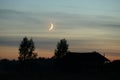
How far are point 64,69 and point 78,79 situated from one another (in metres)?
25.8

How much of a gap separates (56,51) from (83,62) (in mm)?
48291

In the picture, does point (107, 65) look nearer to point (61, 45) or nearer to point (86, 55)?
point (86, 55)

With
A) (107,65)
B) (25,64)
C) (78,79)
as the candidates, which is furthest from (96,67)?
(78,79)

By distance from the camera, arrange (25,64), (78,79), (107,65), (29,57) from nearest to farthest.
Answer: (78,79) < (107,65) < (25,64) < (29,57)

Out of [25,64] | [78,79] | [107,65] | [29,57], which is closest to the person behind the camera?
[78,79]

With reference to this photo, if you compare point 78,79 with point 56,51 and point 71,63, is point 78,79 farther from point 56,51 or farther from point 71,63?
point 56,51

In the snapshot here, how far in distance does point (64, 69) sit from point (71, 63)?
1848 mm

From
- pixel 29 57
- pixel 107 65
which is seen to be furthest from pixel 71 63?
pixel 29 57

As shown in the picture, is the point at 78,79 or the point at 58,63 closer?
the point at 78,79

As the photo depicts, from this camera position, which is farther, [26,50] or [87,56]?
[26,50]

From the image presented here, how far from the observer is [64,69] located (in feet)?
244

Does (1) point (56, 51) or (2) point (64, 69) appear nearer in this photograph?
(2) point (64, 69)

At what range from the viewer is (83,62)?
242 feet

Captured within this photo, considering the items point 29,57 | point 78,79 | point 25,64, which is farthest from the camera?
point 29,57
